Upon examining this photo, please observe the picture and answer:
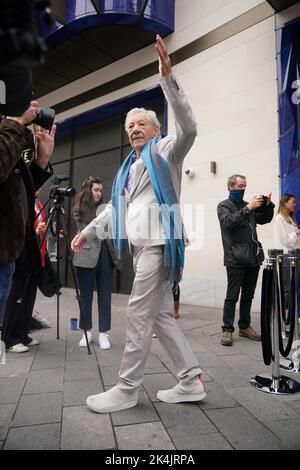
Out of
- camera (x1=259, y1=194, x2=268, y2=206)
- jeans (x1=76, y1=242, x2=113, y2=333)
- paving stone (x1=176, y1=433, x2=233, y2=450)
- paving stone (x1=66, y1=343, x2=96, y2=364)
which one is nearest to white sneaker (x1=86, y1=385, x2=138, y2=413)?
paving stone (x1=176, y1=433, x2=233, y2=450)

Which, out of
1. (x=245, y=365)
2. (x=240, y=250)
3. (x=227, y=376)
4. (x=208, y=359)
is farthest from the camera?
(x=240, y=250)

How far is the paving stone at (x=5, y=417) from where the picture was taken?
188 centimetres

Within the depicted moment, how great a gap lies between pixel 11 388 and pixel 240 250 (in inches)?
110

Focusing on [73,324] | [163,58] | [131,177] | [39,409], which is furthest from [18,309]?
[163,58]

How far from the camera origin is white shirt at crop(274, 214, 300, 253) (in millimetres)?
4707

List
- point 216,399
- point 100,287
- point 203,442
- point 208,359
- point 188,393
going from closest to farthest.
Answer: point 203,442 → point 188,393 → point 216,399 → point 208,359 → point 100,287

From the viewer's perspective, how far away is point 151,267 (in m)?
2.20

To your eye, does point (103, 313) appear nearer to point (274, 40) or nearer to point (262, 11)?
point (274, 40)

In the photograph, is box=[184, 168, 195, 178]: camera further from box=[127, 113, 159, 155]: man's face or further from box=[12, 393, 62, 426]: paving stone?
box=[12, 393, 62, 426]: paving stone

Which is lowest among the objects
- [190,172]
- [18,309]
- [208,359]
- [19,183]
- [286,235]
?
[208,359]

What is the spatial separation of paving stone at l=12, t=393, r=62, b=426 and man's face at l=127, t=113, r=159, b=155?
5.92 feet

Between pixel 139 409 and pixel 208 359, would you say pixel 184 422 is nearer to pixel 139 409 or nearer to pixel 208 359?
pixel 139 409

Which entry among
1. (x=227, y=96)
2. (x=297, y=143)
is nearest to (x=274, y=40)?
(x=227, y=96)

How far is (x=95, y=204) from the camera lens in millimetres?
4023
